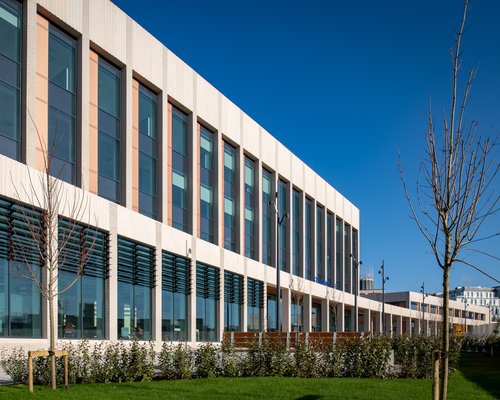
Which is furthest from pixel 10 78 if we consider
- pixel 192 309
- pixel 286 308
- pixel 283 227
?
pixel 286 308

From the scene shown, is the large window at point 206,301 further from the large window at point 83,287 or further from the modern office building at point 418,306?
the modern office building at point 418,306

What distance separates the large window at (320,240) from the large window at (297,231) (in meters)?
5.25

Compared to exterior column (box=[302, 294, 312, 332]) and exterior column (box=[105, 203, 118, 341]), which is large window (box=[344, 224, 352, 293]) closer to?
exterior column (box=[302, 294, 312, 332])

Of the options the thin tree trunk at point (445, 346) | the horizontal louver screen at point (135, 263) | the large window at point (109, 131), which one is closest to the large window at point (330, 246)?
the horizontal louver screen at point (135, 263)

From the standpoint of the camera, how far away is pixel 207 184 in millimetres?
42250

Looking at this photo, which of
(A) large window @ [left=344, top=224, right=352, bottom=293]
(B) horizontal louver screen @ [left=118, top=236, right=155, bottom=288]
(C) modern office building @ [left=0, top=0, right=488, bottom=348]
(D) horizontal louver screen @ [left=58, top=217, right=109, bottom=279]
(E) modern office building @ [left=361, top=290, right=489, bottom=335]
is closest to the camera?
(C) modern office building @ [left=0, top=0, right=488, bottom=348]

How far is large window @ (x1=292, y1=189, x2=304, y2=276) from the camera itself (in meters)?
56.8

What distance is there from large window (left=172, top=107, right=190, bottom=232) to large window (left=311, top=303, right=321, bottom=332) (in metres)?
25.7

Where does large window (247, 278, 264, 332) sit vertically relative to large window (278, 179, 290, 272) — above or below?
below

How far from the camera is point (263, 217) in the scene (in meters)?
51.0

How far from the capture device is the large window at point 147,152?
113 feet

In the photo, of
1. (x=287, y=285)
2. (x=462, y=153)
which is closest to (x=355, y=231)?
(x=287, y=285)

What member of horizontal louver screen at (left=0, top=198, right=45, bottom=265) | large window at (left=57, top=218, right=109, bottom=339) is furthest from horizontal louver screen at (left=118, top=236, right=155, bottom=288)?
horizontal louver screen at (left=0, top=198, right=45, bottom=265)

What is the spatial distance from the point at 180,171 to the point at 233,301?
9.72 meters
